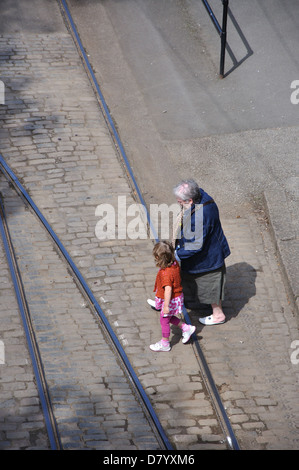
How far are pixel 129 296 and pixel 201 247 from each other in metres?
1.31

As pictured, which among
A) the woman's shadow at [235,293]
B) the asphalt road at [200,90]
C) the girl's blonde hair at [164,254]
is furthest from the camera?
the asphalt road at [200,90]

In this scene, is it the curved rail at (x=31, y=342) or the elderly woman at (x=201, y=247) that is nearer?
the curved rail at (x=31, y=342)

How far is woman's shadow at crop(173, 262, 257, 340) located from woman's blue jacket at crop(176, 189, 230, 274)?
739 mm

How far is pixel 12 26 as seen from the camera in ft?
40.9

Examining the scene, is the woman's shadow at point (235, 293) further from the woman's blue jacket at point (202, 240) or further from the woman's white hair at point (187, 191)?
the woman's white hair at point (187, 191)

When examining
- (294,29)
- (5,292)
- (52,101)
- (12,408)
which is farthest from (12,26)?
(12,408)

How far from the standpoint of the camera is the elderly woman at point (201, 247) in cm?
679

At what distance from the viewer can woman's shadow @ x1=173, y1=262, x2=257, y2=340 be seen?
7.63m

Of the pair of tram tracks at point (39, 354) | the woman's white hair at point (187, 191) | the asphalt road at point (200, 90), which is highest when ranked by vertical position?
the asphalt road at point (200, 90)

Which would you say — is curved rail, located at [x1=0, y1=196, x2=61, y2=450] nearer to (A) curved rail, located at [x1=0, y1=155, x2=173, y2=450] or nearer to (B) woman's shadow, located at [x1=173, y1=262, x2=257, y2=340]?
(A) curved rail, located at [x1=0, y1=155, x2=173, y2=450]

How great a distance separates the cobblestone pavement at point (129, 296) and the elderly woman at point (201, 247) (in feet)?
1.37

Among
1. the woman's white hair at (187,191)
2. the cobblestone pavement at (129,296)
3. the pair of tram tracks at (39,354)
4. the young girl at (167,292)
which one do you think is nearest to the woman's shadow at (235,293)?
the cobblestone pavement at (129,296)

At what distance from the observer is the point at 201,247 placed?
6867 mm

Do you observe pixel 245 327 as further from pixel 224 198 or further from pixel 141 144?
pixel 141 144
